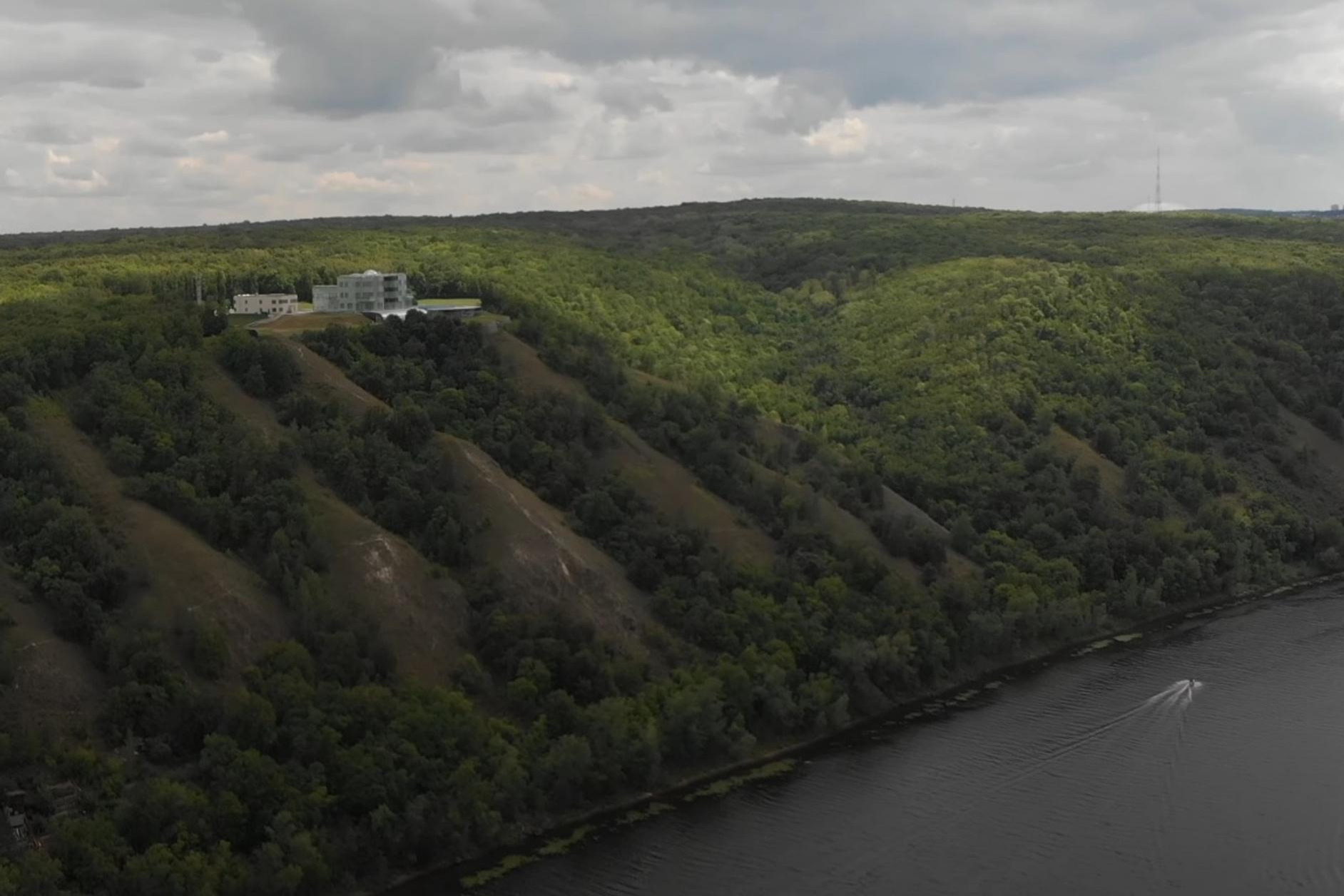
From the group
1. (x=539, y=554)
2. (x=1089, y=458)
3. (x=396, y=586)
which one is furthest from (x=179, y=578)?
(x=1089, y=458)

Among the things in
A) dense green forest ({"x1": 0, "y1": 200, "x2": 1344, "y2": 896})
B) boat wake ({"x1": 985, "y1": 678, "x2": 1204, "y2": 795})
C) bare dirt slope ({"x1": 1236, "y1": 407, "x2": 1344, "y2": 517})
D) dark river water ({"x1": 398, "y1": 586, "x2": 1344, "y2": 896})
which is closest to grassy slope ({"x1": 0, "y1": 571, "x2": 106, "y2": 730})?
dense green forest ({"x1": 0, "y1": 200, "x2": 1344, "y2": 896})

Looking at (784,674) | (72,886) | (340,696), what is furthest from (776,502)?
(72,886)

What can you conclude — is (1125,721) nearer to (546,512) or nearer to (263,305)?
(546,512)

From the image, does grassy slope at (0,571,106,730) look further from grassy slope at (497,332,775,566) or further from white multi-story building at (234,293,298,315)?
white multi-story building at (234,293,298,315)

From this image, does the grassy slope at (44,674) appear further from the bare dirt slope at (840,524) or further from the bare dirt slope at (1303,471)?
the bare dirt slope at (1303,471)

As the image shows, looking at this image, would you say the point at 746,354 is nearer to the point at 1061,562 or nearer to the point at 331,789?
the point at 1061,562
